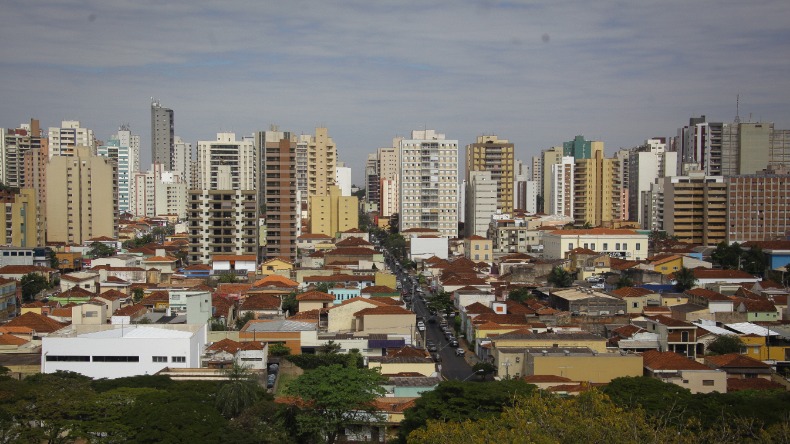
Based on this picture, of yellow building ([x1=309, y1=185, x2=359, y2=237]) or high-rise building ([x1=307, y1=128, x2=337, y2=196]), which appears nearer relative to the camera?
yellow building ([x1=309, y1=185, x2=359, y2=237])

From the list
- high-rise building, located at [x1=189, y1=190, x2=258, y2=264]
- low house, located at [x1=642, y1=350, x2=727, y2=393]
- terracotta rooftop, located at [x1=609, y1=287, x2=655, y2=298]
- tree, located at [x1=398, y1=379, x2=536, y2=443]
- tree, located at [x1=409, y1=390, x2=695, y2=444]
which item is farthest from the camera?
high-rise building, located at [x1=189, y1=190, x2=258, y2=264]

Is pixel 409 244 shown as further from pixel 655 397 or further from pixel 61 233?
pixel 655 397

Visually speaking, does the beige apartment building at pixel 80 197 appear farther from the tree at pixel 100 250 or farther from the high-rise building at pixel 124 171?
the high-rise building at pixel 124 171

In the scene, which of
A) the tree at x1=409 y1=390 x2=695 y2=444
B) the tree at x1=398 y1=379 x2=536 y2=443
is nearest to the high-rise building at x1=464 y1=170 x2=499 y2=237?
the tree at x1=398 y1=379 x2=536 y2=443

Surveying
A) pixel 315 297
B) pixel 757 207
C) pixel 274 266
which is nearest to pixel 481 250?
pixel 274 266

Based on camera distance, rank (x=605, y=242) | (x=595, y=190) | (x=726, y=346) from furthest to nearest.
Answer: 1. (x=595, y=190)
2. (x=605, y=242)
3. (x=726, y=346)

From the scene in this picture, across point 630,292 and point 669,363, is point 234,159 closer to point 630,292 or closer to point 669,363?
point 630,292

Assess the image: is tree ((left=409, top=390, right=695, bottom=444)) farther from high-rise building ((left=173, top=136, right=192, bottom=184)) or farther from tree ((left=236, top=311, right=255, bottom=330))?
high-rise building ((left=173, top=136, right=192, bottom=184))
